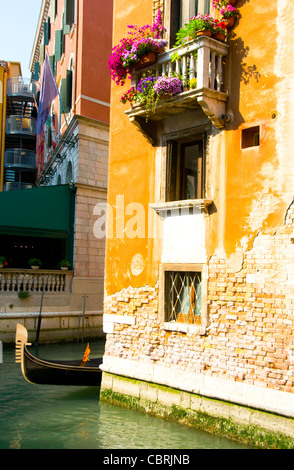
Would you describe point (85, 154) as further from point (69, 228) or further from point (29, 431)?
point (29, 431)

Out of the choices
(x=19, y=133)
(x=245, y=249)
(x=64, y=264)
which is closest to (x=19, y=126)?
(x=19, y=133)

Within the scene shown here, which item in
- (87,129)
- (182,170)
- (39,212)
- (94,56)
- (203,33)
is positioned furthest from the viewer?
(94,56)

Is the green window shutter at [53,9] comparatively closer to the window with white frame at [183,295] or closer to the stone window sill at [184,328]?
the window with white frame at [183,295]

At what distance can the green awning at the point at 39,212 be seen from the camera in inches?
538

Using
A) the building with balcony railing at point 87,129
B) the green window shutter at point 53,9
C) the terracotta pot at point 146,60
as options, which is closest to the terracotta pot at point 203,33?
the terracotta pot at point 146,60

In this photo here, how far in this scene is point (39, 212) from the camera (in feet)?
47.2

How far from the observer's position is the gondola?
7.94 metres

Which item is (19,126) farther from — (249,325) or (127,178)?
(249,325)

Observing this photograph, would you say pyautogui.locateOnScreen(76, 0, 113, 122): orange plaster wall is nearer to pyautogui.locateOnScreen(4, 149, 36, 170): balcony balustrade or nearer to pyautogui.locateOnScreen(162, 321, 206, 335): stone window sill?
pyautogui.locateOnScreen(162, 321, 206, 335): stone window sill

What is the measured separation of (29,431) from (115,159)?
13.8 ft

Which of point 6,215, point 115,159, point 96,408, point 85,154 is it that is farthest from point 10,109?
point 96,408

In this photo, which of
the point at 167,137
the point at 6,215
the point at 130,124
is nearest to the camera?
A: the point at 167,137

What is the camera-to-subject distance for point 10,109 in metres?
27.2

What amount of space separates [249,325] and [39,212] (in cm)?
963
